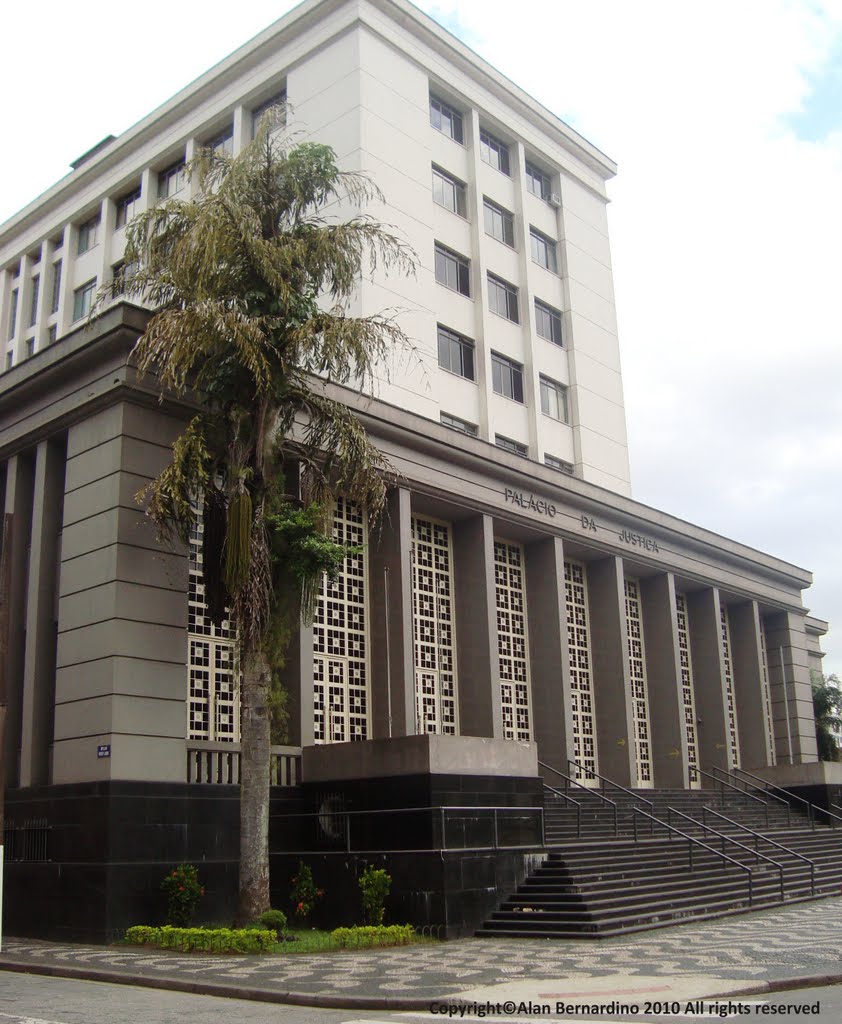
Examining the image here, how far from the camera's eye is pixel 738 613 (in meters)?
39.2

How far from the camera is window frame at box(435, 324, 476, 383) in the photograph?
104 ft

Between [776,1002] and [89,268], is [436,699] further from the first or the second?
[89,268]

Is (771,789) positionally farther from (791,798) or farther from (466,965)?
(466,965)

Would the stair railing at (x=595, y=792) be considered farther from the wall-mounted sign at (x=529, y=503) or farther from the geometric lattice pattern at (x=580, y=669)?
the wall-mounted sign at (x=529, y=503)

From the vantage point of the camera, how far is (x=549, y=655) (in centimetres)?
3025

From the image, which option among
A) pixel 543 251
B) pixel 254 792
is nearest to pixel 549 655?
pixel 254 792

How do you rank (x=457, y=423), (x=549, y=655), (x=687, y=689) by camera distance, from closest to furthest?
(x=549, y=655) → (x=457, y=423) → (x=687, y=689)

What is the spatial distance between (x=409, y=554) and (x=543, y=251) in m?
16.1

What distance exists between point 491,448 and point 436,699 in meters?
6.60

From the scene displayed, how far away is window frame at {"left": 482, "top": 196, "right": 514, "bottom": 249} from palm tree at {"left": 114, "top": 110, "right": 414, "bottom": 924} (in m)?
15.3

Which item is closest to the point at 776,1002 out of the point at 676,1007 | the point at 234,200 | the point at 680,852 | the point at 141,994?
the point at 676,1007

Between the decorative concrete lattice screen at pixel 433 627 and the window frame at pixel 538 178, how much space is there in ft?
49.2

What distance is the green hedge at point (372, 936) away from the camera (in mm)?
16812

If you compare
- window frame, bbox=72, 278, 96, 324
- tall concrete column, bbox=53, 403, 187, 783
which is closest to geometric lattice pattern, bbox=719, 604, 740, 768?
tall concrete column, bbox=53, 403, 187, 783
